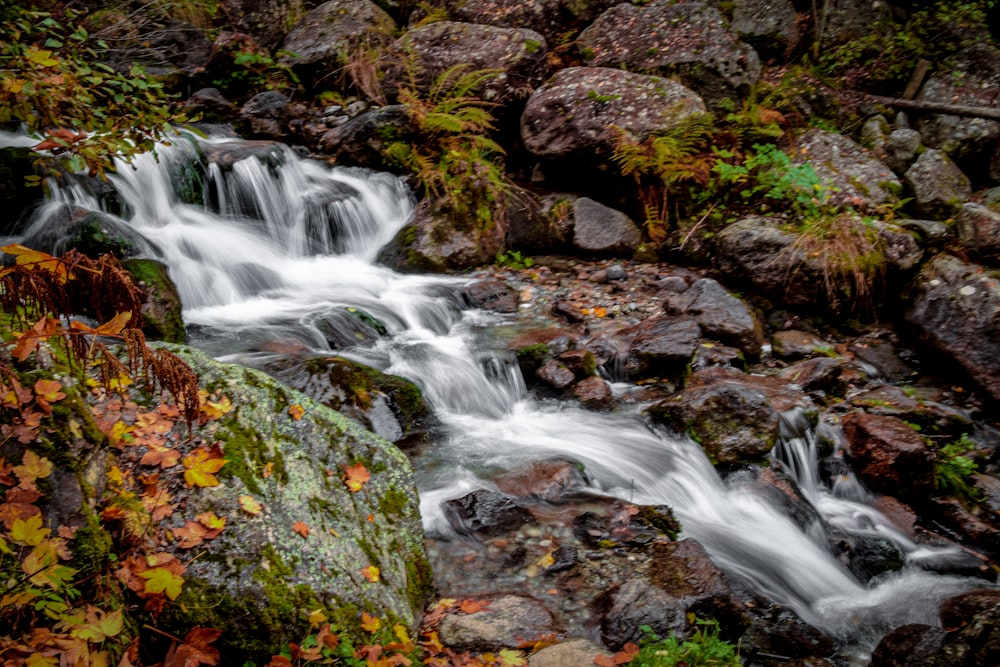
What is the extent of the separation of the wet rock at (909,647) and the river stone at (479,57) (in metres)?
8.43

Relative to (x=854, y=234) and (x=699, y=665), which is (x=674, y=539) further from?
(x=854, y=234)

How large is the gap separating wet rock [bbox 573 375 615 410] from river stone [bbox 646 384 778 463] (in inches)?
29.7

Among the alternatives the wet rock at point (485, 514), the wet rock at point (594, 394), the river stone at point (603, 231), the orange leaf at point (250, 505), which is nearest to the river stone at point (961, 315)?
the river stone at point (603, 231)

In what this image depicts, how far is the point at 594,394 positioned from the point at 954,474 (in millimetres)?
2964

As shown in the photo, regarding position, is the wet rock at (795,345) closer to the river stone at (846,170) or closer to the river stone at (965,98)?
the river stone at (846,170)

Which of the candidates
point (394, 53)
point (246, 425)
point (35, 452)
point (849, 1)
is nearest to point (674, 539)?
point (246, 425)

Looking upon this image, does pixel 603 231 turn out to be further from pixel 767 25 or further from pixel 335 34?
pixel 335 34

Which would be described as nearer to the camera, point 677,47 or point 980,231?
point 980,231

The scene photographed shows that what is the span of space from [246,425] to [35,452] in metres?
0.83

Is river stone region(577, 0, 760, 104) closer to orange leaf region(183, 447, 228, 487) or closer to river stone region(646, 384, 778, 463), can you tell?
river stone region(646, 384, 778, 463)

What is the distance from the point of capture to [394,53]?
34.7 feet

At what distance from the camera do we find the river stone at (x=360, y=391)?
4.68m

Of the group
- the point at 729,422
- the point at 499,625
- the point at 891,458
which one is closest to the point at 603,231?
the point at 729,422

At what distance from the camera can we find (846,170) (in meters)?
8.62
